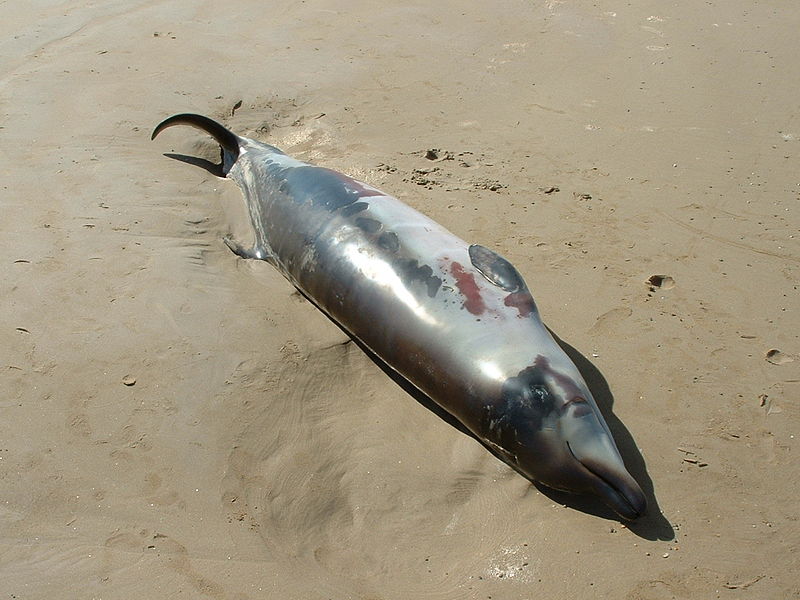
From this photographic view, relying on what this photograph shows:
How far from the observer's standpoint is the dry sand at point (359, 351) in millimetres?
3236

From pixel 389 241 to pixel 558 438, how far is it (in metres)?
1.51

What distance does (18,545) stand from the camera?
124 inches

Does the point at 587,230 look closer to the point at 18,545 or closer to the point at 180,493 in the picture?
the point at 180,493

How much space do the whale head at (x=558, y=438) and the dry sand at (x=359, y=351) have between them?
4.9 inches

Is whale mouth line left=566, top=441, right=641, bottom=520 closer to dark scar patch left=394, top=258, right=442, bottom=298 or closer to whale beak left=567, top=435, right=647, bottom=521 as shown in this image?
whale beak left=567, top=435, right=647, bottom=521

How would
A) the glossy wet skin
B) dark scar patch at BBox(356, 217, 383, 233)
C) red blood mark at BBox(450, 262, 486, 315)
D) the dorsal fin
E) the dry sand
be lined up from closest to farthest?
the dry sand < the glossy wet skin < red blood mark at BBox(450, 262, 486, 315) < the dorsal fin < dark scar patch at BBox(356, 217, 383, 233)

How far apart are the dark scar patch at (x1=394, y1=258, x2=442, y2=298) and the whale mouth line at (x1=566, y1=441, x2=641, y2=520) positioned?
1118 millimetres

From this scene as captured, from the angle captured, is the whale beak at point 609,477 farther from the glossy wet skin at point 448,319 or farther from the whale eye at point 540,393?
the whale eye at point 540,393

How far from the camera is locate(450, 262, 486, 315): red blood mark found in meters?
3.88

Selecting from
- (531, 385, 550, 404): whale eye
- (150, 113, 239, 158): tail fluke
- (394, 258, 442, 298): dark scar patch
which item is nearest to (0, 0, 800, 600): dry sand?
(150, 113, 239, 158): tail fluke

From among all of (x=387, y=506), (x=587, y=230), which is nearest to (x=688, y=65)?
(x=587, y=230)

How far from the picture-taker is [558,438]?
341 cm

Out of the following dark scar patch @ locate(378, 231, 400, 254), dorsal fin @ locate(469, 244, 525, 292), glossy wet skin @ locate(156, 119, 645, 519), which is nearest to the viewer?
glossy wet skin @ locate(156, 119, 645, 519)

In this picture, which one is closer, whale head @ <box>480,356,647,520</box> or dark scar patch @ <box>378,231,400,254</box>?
whale head @ <box>480,356,647,520</box>
